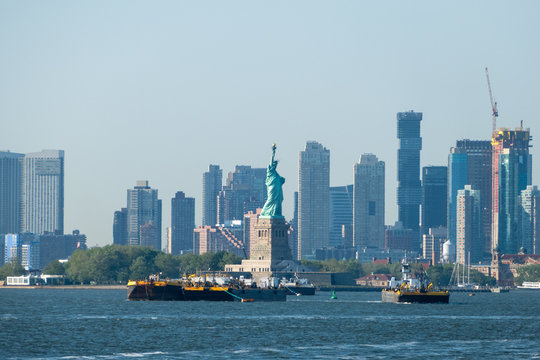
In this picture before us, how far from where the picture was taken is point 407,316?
169250mm

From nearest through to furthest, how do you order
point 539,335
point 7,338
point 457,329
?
point 7,338 < point 539,335 < point 457,329

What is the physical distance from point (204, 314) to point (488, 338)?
48840 mm

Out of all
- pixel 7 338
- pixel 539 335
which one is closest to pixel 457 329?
pixel 539 335

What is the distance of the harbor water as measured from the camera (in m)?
114

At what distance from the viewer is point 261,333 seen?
445 feet

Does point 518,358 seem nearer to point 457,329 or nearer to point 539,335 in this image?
point 539,335

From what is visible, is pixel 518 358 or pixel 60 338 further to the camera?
pixel 60 338

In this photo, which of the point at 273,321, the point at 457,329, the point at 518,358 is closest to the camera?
the point at 518,358

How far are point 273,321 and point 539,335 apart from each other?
33284mm

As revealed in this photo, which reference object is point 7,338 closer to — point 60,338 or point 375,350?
point 60,338

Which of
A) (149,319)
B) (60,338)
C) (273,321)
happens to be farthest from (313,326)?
(60,338)

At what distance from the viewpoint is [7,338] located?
127m

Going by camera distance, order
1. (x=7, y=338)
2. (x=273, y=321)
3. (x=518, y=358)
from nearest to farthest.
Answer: (x=518, y=358)
(x=7, y=338)
(x=273, y=321)

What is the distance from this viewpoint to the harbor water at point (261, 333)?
11412cm
